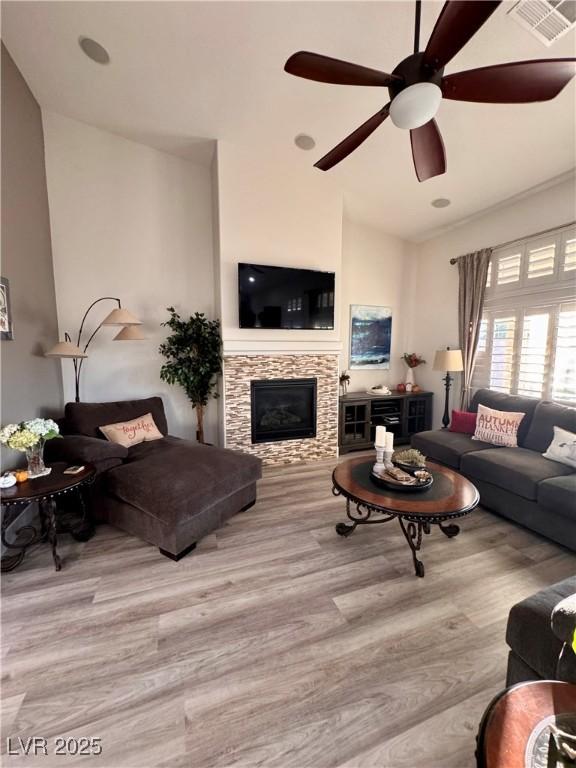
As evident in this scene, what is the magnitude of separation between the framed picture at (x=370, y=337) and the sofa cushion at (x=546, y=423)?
86.2 inches

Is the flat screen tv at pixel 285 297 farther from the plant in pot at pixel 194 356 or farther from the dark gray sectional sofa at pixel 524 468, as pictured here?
the dark gray sectional sofa at pixel 524 468

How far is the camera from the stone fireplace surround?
3598 millimetres

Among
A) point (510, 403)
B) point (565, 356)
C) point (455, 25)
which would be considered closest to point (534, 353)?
point (565, 356)

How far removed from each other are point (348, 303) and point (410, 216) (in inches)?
53.7

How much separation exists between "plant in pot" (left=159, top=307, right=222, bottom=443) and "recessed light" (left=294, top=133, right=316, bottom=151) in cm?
208

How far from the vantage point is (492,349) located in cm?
382

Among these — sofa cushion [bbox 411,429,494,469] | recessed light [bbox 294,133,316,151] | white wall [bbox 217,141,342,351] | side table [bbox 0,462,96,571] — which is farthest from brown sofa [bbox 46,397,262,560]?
recessed light [bbox 294,133,316,151]

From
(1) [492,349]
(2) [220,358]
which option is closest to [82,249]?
(2) [220,358]

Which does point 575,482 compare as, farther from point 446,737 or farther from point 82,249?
point 82,249

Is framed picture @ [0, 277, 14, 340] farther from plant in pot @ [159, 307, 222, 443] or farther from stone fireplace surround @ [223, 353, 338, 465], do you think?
stone fireplace surround @ [223, 353, 338, 465]

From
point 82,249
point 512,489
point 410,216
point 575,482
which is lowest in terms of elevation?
point 512,489

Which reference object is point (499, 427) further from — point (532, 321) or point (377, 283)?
point (377, 283)

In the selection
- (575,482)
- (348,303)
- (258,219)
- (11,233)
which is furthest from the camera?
(348,303)

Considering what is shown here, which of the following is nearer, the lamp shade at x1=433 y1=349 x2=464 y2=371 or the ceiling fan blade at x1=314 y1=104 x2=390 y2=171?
the ceiling fan blade at x1=314 y1=104 x2=390 y2=171
